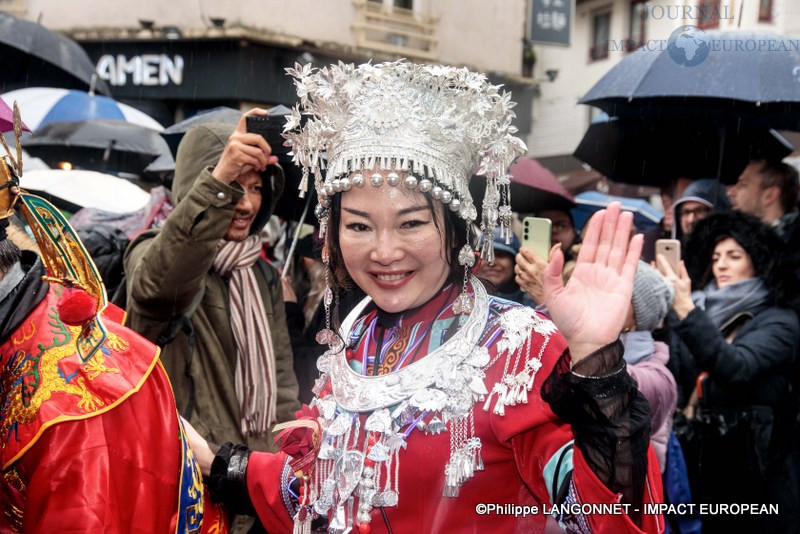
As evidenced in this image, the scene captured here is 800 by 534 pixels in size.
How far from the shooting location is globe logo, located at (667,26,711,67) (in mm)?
3982

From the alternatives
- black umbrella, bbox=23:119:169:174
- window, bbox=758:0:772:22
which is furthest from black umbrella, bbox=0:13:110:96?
window, bbox=758:0:772:22

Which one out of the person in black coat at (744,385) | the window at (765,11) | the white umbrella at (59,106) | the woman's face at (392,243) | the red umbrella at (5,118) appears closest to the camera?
the woman's face at (392,243)

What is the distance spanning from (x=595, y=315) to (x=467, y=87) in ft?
2.24

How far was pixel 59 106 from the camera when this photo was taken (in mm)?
6059

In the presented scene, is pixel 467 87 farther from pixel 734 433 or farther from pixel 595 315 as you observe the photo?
pixel 734 433

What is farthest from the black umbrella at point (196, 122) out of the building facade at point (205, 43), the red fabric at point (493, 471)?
the building facade at point (205, 43)

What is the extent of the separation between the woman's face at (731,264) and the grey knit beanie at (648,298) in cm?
73

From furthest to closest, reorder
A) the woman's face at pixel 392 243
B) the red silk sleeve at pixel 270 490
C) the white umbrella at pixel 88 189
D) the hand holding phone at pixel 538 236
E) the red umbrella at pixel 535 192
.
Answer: the red umbrella at pixel 535 192 → the white umbrella at pixel 88 189 → the hand holding phone at pixel 538 236 → the red silk sleeve at pixel 270 490 → the woman's face at pixel 392 243

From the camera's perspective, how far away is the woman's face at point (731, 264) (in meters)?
3.88

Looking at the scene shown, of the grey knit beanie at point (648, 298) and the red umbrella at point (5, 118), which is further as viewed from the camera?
the grey knit beanie at point (648, 298)

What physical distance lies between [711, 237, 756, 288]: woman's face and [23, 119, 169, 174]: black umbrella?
3.56m

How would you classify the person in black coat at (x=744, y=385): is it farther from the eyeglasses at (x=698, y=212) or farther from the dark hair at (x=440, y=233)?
the dark hair at (x=440, y=233)

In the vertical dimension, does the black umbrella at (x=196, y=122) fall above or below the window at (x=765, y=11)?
below

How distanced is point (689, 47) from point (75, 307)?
10.8 ft
